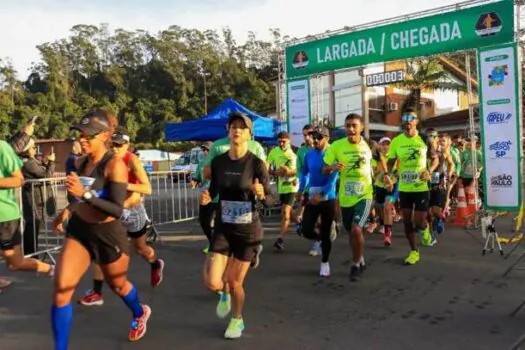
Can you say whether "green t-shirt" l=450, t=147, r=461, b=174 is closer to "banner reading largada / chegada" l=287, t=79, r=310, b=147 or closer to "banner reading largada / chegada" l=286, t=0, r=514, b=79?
"banner reading largada / chegada" l=286, t=0, r=514, b=79

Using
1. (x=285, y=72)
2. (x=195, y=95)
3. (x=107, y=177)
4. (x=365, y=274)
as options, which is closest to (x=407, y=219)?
(x=365, y=274)

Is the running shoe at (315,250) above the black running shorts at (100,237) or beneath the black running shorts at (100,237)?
beneath

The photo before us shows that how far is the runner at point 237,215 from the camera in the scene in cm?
430

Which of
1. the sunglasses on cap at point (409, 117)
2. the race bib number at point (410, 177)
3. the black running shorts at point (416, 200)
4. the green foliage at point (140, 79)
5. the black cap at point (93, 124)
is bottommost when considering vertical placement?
the black running shorts at point (416, 200)

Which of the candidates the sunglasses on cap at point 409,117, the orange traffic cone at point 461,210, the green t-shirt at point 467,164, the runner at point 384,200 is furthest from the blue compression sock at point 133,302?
the green t-shirt at point 467,164

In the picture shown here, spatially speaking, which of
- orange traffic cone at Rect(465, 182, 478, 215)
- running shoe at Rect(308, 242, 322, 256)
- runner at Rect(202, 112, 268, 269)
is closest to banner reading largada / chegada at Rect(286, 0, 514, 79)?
orange traffic cone at Rect(465, 182, 478, 215)

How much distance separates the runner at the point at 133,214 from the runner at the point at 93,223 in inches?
35.8

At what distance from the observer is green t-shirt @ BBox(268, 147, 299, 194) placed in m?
8.42

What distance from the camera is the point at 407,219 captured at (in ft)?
22.9

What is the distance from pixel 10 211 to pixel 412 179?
16.2ft

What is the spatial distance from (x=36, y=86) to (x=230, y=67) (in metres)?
26.7

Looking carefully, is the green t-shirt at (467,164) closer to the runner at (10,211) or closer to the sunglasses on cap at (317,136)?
the sunglasses on cap at (317,136)

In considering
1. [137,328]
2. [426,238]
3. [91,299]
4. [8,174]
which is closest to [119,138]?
[8,174]

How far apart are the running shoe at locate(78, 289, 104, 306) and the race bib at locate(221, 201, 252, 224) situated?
2019 mm
